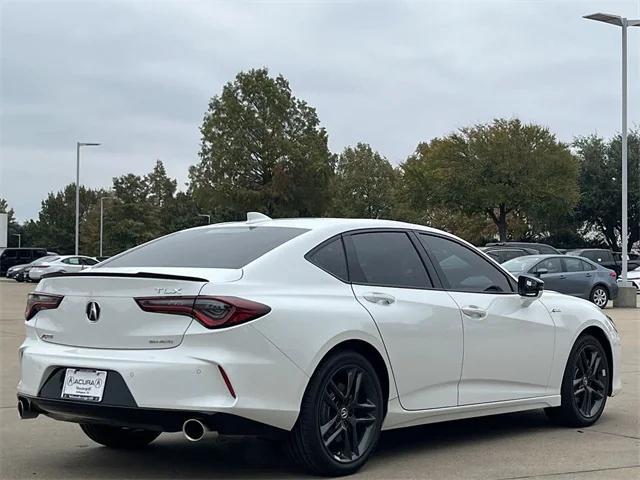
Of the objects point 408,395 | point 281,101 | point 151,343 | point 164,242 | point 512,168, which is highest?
point 281,101

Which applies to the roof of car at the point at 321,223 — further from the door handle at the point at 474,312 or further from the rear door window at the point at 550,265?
the rear door window at the point at 550,265

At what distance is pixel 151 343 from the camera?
525 centimetres

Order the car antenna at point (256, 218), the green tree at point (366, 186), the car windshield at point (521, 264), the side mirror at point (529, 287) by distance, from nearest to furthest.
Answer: the car antenna at point (256, 218)
the side mirror at point (529, 287)
the car windshield at point (521, 264)
the green tree at point (366, 186)

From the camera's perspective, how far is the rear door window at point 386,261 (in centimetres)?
621

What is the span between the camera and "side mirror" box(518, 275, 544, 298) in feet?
23.7

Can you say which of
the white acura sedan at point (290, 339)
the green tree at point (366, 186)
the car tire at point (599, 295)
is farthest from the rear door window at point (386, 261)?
the green tree at point (366, 186)

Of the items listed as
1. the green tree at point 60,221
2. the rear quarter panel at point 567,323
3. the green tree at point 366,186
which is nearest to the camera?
the rear quarter panel at point 567,323

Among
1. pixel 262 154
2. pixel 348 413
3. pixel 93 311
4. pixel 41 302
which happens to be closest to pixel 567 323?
pixel 348 413

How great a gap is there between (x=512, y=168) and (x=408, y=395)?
43.9 metres

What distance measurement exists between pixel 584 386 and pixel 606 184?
5271 centimetres

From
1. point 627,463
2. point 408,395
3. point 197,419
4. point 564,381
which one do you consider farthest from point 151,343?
point 564,381

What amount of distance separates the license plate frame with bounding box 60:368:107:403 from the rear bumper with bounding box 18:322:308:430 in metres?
0.03

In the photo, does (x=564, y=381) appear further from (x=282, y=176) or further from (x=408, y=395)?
(x=282, y=176)

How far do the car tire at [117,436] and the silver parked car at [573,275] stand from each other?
1689 centimetres
